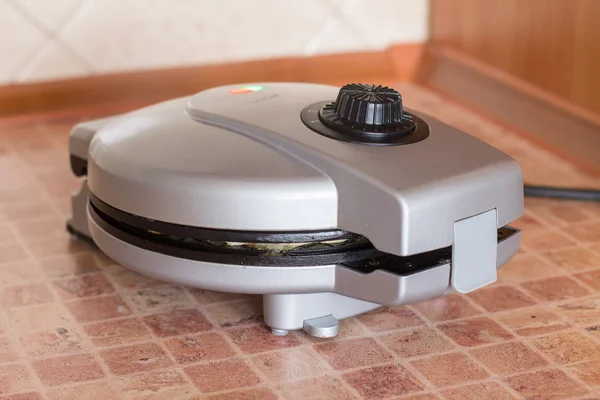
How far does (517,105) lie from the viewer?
5.27ft

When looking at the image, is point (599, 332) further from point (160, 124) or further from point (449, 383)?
point (160, 124)

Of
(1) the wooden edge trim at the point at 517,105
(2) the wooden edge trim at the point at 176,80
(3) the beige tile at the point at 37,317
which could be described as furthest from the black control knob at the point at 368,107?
(2) the wooden edge trim at the point at 176,80

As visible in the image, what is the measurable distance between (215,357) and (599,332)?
354 mm

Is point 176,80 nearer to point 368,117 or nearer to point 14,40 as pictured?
point 14,40

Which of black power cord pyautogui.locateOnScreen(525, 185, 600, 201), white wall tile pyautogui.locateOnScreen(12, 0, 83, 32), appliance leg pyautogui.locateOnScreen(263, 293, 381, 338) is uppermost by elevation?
white wall tile pyautogui.locateOnScreen(12, 0, 83, 32)

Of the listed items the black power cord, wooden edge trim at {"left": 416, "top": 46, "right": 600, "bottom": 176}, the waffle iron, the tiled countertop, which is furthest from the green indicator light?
wooden edge trim at {"left": 416, "top": 46, "right": 600, "bottom": 176}

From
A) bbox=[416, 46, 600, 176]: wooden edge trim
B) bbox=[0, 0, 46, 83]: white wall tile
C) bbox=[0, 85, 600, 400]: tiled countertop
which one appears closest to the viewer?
bbox=[0, 85, 600, 400]: tiled countertop

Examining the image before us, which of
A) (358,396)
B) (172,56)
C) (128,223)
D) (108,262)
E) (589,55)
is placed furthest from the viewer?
(172,56)

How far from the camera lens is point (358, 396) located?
0.84 m

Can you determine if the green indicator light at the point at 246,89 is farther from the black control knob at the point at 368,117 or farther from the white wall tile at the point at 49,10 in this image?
the white wall tile at the point at 49,10

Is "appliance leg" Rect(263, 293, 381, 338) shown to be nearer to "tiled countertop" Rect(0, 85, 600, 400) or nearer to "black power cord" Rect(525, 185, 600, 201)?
"tiled countertop" Rect(0, 85, 600, 400)

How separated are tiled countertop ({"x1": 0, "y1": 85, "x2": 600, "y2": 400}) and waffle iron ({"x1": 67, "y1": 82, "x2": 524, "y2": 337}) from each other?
0.04 metres

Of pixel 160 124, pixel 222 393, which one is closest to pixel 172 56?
pixel 160 124

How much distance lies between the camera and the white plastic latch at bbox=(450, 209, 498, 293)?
0.87 metres
